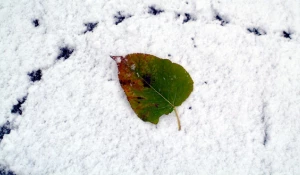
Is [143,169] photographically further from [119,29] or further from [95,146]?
[119,29]

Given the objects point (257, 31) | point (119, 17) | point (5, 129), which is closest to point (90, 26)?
point (119, 17)

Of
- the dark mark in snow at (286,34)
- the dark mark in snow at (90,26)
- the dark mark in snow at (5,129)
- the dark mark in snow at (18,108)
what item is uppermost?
the dark mark in snow at (90,26)

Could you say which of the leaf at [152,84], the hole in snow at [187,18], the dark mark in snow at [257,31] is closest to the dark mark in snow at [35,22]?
the leaf at [152,84]

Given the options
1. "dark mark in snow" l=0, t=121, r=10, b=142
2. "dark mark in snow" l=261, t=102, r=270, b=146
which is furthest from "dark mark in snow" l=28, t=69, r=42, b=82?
"dark mark in snow" l=261, t=102, r=270, b=146

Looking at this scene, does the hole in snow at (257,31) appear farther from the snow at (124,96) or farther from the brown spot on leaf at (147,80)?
the brown spot on leaf at (147,80)

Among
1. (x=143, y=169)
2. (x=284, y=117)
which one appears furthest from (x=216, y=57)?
(x=143, y=169)

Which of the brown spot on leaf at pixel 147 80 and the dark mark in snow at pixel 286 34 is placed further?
the dark mark in snow at pixel 286 34

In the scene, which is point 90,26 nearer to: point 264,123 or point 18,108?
point 18,108
